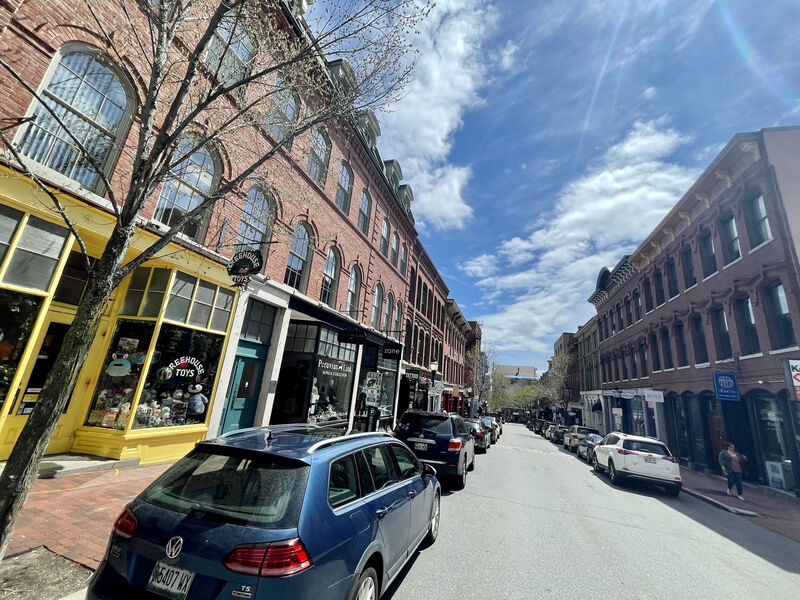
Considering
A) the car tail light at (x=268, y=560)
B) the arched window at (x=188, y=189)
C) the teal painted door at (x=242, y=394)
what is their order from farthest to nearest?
the teal painted door at (x=242, y=394), the arched window at (x=188, y=189), the car tail light at (x=268, y=560)

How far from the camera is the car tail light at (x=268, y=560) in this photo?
2.22m

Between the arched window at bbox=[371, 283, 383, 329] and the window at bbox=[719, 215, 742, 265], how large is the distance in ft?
53.4

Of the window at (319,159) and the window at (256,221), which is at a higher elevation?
the window at (319,159)

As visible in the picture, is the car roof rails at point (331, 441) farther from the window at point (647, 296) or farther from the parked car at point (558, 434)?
the parked car at point (558, 434)

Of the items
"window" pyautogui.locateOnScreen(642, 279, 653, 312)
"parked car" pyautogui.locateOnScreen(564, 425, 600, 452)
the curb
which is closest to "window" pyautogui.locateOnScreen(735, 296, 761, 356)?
the curb

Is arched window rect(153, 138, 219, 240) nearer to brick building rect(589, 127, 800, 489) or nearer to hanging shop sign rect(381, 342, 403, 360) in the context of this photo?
hanging shop sign rect(381, 342, 403, 360)

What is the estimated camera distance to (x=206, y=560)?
225 centimetres

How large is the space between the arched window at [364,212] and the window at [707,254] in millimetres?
16736

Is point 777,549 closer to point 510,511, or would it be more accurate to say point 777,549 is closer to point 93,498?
point 510,511

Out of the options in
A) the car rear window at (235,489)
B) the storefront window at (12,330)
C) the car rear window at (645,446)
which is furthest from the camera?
the car rear window at (645,446)

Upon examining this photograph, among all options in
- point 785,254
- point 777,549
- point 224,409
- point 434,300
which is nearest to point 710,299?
point 785,254

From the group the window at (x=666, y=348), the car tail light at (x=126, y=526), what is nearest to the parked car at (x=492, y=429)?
the window at (x=666, y=348)

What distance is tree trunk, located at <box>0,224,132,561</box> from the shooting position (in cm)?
314

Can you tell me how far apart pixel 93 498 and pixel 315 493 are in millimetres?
4767
